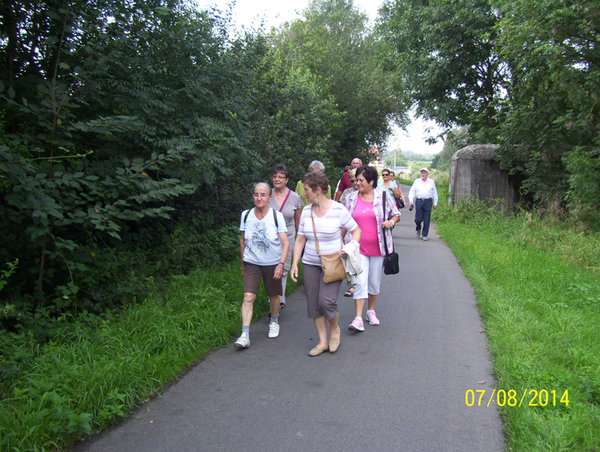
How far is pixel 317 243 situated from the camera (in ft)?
16.9

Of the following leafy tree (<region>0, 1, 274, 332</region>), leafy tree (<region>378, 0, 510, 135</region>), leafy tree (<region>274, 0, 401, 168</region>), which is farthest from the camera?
leafy tree (<region>274, 0, 401, 168</region>)

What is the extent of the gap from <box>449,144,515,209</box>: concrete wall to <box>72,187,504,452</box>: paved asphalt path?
455 inches

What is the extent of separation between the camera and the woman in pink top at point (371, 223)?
601 cm

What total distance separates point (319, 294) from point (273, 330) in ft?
3.07

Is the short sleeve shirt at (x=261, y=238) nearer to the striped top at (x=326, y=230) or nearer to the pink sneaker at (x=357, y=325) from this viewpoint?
the striped top at (x=326, y=230)

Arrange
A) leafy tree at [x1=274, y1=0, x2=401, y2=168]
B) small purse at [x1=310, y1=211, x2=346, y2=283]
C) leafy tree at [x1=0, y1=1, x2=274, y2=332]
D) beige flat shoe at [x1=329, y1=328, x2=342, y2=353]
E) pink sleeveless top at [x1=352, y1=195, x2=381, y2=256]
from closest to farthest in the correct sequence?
leafy tree at [x1=0, y1=1, x2=274, y2=332], small purse at [x1=310, y1=211, x2=346, y2=283], beige flat shoe at [x1=329, y1=328, x2=342, y2=353], pink sleeveless top at [x1=352, y1=195, x2=381, y2=256], leafy tree at [x1=274, y1=0, x2=401, y2=168]

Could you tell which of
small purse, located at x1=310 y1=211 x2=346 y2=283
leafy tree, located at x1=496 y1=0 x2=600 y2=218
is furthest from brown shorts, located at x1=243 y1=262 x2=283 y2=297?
leafy tree, located at x1=496 y1=0 x2=600 y2=218

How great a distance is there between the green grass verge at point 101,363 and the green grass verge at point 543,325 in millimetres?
2823

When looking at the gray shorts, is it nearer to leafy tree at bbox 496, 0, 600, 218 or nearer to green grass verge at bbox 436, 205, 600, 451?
green grass verge at bbox 436, 205, 600, 451

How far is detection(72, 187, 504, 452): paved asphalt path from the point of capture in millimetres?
3447

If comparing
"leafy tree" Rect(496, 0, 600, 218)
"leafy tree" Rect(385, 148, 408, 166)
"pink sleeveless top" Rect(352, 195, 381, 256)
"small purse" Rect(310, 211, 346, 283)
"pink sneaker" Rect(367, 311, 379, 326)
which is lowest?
"pink sneaker" Rect(367, 311, 379, 326)

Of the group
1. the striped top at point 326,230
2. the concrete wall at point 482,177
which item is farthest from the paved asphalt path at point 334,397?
the concrete wall at point 482,177

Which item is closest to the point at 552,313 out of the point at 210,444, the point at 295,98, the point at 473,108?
the point at 210,444
